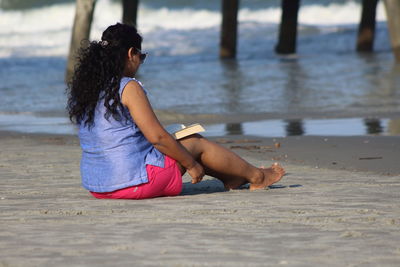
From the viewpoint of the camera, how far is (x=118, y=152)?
494cm

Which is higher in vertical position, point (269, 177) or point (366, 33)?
point (366, 33)

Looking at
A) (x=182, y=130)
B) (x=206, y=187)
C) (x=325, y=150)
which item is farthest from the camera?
(x=325, y=150)

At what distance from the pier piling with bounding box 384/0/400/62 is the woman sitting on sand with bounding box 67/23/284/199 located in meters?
14.7

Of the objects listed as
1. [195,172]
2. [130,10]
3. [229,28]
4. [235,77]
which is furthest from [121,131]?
[229,28]

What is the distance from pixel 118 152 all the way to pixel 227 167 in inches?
26.5

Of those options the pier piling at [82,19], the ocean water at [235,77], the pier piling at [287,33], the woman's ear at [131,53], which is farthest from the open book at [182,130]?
the pier piling at [287,33]

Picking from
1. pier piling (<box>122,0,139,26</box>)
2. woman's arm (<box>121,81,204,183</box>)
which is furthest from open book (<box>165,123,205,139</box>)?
pier piling (<box>122,0,139,26</box>)

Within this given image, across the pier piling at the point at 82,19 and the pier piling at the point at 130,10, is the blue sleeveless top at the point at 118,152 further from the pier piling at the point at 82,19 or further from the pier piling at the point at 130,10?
the pier piling at the point at 130,10

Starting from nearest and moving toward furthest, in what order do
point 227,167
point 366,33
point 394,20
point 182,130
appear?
1. point 182,130
2. point 227,167
3. point 394,20
4. point 366,33

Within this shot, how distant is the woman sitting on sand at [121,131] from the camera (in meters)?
4.89

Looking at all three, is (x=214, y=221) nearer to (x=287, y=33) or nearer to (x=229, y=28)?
(x=229, y=28)

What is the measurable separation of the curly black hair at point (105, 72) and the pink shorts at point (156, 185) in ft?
1.14

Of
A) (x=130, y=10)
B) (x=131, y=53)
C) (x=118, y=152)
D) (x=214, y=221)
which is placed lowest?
(x=214, y=221)

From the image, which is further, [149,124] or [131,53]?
[131,53]
